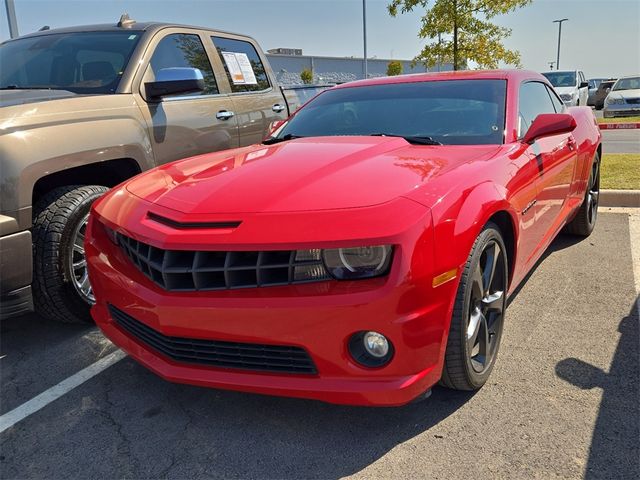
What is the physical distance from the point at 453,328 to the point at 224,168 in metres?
1.37

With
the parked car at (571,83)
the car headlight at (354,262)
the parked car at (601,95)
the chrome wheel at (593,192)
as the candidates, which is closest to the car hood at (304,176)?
the car headlight at (354,262)

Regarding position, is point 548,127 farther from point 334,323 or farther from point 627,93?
point 627,93

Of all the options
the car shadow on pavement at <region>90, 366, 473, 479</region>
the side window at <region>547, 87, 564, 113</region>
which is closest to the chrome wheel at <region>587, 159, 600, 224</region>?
the side window at <region>547, 87, 564, 113</region>

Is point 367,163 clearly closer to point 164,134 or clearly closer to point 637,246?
point 164,134

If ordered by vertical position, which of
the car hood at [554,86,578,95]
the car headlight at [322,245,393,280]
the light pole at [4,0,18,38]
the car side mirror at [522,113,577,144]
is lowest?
the car headlight at [322,245,393,280]

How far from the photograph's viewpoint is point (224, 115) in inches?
179

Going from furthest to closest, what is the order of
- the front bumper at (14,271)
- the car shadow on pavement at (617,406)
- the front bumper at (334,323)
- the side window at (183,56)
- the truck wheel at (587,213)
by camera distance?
1. the truck wheel at (587,213)
2. the side window at (183,56)
3. the front bumper at (14,271)
4. the car shadow on pavement at (617,406)
5. the front bumper at (334,323)

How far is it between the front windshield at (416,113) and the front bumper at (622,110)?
18.1 metres

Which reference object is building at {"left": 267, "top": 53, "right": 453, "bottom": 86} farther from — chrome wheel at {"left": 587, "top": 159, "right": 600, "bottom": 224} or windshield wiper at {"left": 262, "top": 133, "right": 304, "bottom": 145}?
windshield wiper at {"left": 262, "top": 133, "right": 304, "bottom": 145}

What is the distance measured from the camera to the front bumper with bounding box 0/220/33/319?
2.72 meters

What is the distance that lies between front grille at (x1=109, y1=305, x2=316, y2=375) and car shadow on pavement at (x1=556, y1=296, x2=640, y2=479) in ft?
3.76

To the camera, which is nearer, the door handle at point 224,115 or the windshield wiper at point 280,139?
the windshield wiper at point 280,139

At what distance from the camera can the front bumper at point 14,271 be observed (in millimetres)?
2723

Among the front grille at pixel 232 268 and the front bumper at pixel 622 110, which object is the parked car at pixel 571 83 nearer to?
the front bumper at pixel 622 110
